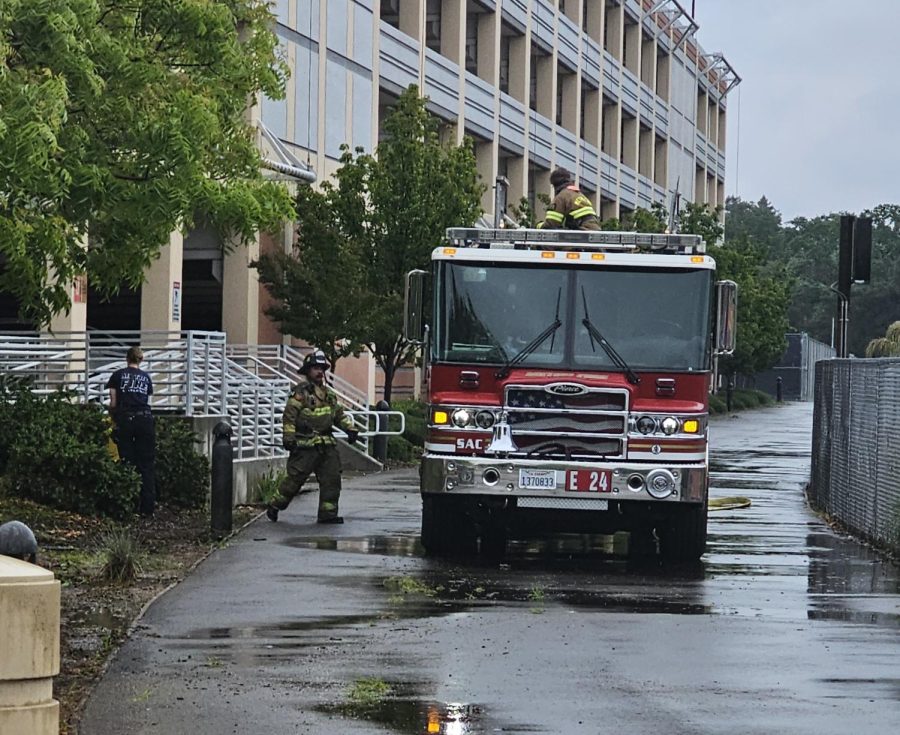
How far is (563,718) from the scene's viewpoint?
8273 millimetres

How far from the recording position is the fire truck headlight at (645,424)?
14.7m

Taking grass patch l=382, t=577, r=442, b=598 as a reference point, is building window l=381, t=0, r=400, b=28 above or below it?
above

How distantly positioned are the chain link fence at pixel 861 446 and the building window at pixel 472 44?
28350mm

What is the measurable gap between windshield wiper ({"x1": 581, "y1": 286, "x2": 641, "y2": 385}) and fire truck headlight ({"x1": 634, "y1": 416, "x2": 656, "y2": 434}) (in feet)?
1.01

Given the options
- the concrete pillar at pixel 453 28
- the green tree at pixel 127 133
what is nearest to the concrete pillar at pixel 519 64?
the concrete pillar at pixel 453 28

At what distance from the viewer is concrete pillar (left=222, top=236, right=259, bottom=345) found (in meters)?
33.6

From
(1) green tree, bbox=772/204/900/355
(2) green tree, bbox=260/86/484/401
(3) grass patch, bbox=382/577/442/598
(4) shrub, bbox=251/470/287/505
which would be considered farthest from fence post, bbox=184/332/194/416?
(1) green tree, bbox=772/204/900/355

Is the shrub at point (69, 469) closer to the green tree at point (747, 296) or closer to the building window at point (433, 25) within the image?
the building window at point (433, 25)

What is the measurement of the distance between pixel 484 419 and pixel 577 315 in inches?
46.1

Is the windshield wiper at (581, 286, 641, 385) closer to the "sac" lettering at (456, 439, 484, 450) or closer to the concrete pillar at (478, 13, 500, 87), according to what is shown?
the "sac" lettering at (456, 439, 484, 450)

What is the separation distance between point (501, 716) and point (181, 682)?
1.81 metres

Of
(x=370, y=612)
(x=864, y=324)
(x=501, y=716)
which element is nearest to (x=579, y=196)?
(x=370, y=612)

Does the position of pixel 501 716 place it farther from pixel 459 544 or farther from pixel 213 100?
pixel 213 100

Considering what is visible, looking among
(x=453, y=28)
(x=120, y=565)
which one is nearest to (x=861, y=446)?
(x=120, y=565)
